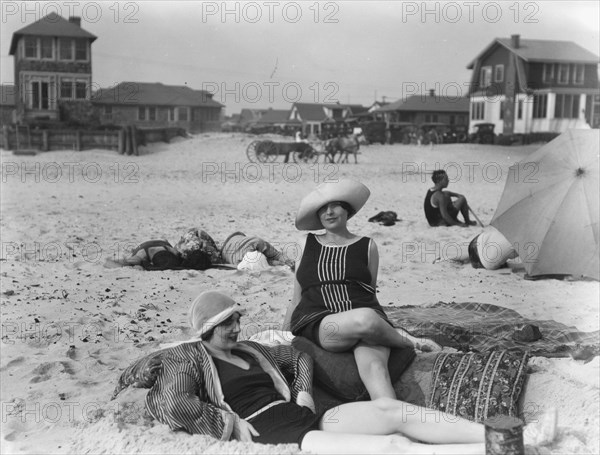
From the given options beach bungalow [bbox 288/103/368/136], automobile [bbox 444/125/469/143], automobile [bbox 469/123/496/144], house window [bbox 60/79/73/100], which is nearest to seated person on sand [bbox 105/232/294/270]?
house window [bbox 60/79/73/100]

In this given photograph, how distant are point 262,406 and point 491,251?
4.62m

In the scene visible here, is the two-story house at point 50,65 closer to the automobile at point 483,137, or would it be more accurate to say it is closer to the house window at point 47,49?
the house window at point 47,49

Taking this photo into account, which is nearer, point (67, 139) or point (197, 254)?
point (197, 254)

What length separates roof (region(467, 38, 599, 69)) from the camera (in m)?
26.2

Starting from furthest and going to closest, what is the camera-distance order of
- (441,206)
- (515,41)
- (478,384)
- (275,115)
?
(275,115)
(515,41)
(441,206)
(478,384)

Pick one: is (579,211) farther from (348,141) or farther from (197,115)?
(197,115)

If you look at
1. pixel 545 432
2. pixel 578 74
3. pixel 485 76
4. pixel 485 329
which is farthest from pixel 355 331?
pixel 485 76

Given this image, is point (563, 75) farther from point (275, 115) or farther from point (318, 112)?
point (275, 115)

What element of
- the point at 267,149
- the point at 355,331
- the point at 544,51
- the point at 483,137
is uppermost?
the point at 544,51

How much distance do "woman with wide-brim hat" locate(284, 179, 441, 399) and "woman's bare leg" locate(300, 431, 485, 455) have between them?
1.62 feet

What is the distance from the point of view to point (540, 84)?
87.8 ft

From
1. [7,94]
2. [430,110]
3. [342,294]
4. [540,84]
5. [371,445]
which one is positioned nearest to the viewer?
[371,445]

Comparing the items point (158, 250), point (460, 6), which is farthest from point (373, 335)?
point (460, 6)

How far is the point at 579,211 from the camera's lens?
20.2ft
